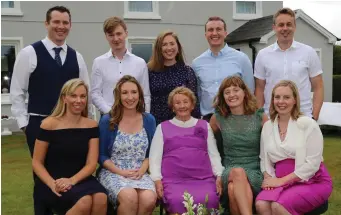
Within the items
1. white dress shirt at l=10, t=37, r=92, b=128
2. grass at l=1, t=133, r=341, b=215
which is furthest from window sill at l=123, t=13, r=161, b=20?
white dress shirt at l=10, t=37, r=92, b=128

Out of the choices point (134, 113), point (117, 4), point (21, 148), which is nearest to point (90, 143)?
point (134, 113)

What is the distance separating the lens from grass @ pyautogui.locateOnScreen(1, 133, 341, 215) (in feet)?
18.9

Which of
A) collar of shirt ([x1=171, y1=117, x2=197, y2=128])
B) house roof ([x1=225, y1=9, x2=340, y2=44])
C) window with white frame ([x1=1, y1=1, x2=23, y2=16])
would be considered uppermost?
window with white frame ([x1=1, y1=1, x2=23, y2=16])

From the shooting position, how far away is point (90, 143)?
13.4ft

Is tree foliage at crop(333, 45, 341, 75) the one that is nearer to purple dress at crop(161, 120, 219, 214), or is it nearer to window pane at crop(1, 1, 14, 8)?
window pane at crop(1, 1, 14, 8)

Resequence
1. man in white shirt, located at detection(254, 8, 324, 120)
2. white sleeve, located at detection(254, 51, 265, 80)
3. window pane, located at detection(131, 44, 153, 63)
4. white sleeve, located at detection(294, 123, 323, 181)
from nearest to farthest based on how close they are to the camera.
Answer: white sleeve, located at detection(294, 123, 323, 181) < man in white shirt, located at detection(254, 8, 324, 120) < white sleeve, located at detection(254, 51, 265, 80) < window pane, located at detection(131, 44, 153, 63)

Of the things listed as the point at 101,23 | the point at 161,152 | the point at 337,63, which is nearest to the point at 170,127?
the point at 161,152

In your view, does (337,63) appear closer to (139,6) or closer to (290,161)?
(139,6)

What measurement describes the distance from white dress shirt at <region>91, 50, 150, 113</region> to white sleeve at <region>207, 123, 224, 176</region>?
28.2 inches

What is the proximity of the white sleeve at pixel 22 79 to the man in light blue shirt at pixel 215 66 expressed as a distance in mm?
1690

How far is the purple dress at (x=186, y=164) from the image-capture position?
13.2ft

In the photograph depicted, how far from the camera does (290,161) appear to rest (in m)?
3.98

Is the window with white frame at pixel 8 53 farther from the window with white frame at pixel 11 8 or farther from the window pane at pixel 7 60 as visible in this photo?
the window with white frame at pixel 11 8

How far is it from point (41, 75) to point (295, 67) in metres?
2.46
